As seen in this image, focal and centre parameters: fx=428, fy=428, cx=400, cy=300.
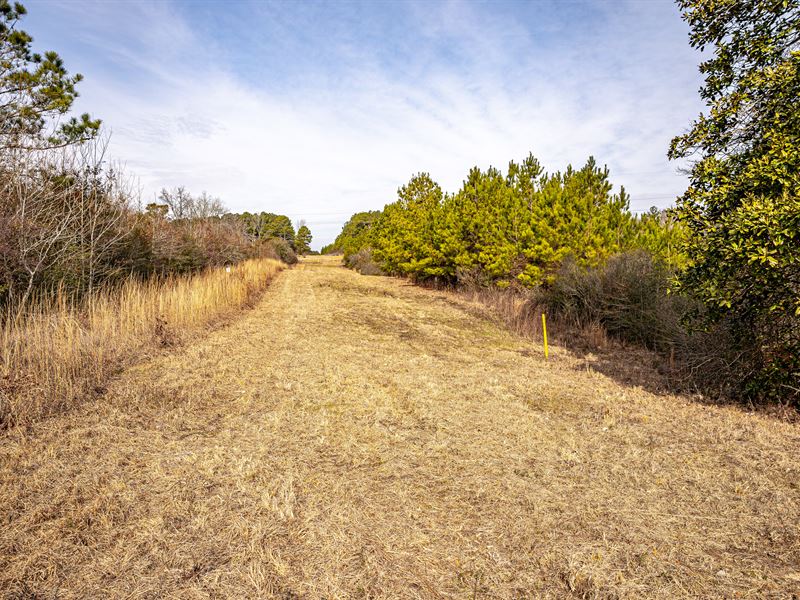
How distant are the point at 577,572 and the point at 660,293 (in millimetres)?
7997

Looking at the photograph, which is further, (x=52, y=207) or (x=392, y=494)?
(x=52, y=207)

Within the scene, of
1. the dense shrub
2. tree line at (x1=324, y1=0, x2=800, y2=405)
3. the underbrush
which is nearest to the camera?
tree line at (x1=324, y1=0, x2=800, y2=405)

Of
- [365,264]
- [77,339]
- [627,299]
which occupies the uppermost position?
[365,264]

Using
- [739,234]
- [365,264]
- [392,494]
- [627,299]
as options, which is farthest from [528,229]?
[365,264]

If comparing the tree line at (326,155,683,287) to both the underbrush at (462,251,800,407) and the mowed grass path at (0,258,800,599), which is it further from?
the mowed grass path at (0,258,800,599)

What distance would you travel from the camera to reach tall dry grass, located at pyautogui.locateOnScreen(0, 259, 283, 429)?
464 centimetres

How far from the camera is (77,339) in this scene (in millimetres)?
5789

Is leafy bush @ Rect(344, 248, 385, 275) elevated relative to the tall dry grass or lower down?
elevated

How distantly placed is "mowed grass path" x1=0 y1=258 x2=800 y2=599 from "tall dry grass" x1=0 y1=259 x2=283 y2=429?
343 millimetres

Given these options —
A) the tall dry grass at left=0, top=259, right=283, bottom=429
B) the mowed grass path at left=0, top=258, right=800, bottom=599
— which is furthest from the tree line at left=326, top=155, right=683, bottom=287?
the tall dry grass at left=0, top=259, right=283, bottom=429

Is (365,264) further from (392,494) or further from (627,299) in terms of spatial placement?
(392,494)

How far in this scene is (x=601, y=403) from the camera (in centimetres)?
557

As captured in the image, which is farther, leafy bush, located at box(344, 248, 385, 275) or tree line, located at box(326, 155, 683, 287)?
leafy bush, located at box(344, 248, 385, 275)

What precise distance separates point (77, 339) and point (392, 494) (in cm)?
506
